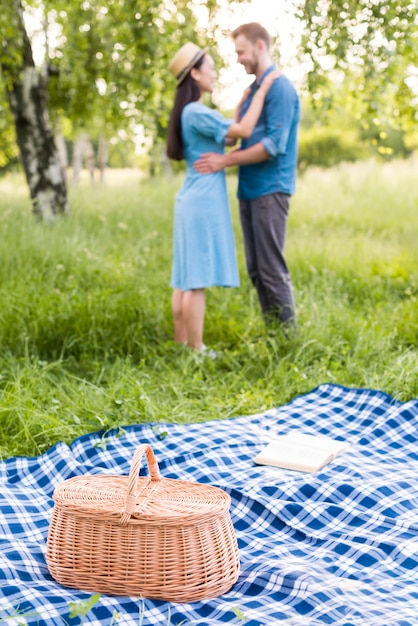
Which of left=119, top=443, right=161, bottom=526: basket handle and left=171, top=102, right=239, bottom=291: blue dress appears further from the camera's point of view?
left=171, top=102, right=239, bottom=291: blue dress

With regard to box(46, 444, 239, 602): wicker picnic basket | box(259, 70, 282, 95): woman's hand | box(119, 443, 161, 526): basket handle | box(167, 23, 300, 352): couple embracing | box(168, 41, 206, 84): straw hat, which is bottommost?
box(46, 444, 239, 602): wicker picnic basket

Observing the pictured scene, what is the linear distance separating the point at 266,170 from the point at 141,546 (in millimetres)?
3286

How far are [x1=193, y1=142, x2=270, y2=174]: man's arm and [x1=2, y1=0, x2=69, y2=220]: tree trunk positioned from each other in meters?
3.58

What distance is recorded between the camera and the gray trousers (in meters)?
5.05

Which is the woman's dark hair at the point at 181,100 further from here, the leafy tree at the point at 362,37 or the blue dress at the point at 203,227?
the leafy tree at the point at 362,37

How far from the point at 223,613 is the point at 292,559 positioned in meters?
0.42

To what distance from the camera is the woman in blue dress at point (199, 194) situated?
4801mm

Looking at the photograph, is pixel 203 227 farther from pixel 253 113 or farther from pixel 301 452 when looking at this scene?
pixel 301 452

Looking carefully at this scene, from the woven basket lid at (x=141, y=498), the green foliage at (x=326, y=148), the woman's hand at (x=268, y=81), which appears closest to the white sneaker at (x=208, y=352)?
the woman's hand at (x=268, y=81)

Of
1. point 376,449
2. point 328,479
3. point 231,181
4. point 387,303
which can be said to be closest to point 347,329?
point 387,303

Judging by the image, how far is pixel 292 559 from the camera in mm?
2527

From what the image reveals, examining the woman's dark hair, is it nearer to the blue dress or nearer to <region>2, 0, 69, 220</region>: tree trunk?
the blue dress

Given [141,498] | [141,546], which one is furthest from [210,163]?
[141,546]

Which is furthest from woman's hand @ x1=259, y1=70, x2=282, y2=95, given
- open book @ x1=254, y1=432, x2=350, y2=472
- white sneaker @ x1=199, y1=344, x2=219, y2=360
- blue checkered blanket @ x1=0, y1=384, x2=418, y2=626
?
open book @ x1=254, y1=432, x2=350, y2=472
